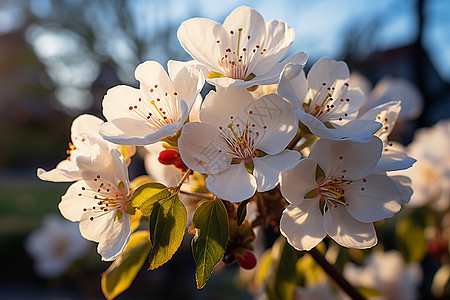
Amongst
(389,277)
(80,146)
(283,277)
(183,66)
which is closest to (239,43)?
(183,66)

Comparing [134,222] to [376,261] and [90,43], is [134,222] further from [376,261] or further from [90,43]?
[90,43]

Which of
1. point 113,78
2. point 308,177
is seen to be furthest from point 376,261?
point 113,78

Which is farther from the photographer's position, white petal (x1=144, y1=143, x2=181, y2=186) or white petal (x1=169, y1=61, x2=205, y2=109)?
white petal (x1=144, y1=143, x2=181, y2=186)

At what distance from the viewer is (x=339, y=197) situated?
1.86ft

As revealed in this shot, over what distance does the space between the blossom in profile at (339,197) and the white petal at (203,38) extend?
0.24 meters

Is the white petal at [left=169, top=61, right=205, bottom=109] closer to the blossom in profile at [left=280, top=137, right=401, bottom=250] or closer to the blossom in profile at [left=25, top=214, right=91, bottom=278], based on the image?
the blossom in profile at [left=280, top=137, right=401, bottom=250]

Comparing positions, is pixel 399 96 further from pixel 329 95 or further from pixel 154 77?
pixel 154 77

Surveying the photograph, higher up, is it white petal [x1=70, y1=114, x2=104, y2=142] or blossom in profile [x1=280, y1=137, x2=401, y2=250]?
white petal [x1=70, y1=114, x2=104, y2=142]

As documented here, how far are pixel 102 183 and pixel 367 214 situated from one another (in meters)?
0.41

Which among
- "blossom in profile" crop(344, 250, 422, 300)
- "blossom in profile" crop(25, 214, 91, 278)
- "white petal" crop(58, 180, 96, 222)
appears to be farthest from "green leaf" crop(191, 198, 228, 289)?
"blossom in profile" crop(25, 214, 91, 278)

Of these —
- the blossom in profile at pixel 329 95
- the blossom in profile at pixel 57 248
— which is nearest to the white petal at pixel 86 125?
the blossom in profile at pixel 329 95

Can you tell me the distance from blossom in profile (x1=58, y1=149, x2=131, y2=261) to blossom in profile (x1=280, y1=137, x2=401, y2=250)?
253mm

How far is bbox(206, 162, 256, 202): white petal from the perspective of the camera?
0.50 meters

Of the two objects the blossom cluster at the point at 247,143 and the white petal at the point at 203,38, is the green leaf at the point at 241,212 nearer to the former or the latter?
the blossom cluster at the point at 247,143
